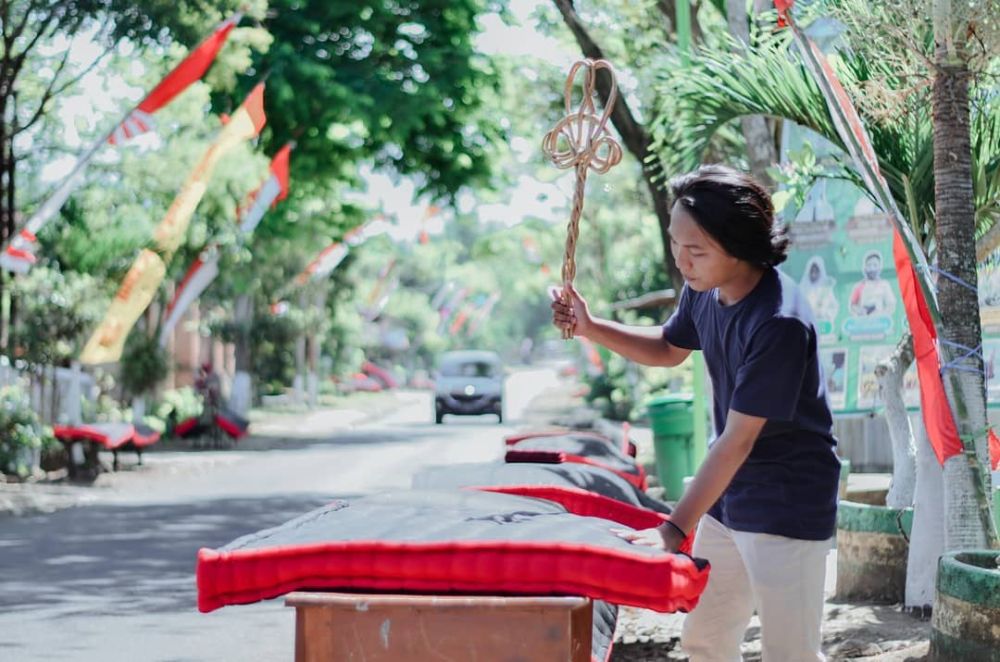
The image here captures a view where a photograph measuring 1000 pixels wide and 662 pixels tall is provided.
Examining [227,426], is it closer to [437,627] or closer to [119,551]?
[119,551]

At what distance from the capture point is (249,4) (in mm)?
21172

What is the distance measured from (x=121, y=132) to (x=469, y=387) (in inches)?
979

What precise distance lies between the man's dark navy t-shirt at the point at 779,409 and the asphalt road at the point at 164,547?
4364 mm

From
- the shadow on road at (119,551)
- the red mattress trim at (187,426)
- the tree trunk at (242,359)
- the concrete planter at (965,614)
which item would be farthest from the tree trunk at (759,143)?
the tree trunk at (242,359)

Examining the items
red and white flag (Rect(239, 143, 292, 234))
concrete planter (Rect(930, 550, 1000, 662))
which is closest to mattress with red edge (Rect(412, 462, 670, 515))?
concrete planter (Rect(930, 550, 1000, 662))

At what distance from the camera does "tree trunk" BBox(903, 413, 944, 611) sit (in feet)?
23.3

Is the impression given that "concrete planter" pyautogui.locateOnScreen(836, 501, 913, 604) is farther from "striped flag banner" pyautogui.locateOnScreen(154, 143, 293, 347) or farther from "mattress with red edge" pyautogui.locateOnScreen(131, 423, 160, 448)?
"striped flag banner" pyautogui.locateOnScreen(154, 143, 293, 347)

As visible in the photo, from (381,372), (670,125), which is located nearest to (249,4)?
(670,125)

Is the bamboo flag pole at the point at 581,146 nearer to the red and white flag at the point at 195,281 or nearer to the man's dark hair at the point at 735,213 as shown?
the man's dark hair at the point at 735,213

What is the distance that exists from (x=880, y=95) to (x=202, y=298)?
32.2 meters

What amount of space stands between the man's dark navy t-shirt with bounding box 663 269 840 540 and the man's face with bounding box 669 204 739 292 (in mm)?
92

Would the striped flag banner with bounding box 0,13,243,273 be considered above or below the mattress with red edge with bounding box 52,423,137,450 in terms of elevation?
above

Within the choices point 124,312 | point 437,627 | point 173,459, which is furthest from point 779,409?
point 173,459

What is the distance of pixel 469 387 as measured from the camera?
1668 inches
